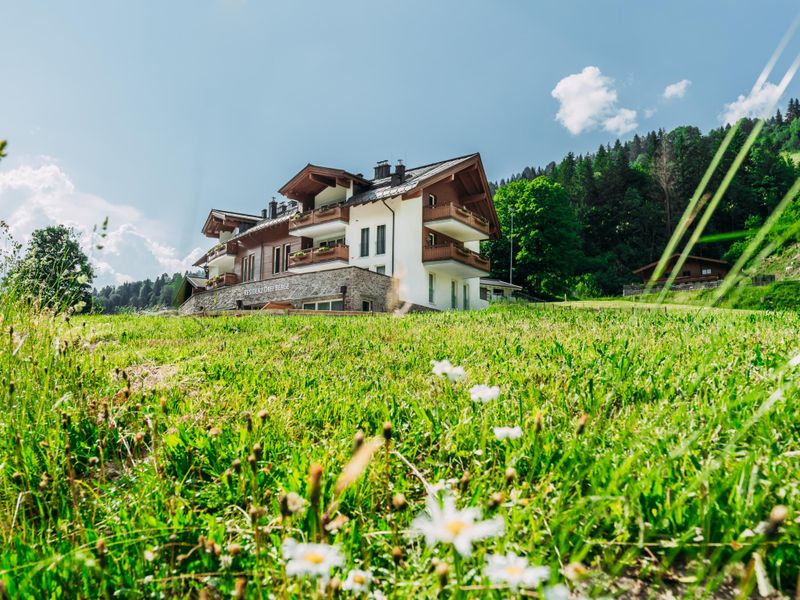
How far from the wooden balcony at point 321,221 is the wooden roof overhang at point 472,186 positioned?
445 cm

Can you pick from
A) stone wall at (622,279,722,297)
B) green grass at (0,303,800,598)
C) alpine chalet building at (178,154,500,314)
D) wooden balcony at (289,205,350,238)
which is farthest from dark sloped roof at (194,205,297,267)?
green grass at (0,303,800,598)

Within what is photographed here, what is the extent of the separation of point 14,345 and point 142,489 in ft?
6.57

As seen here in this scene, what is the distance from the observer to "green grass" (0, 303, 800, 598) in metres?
1.68

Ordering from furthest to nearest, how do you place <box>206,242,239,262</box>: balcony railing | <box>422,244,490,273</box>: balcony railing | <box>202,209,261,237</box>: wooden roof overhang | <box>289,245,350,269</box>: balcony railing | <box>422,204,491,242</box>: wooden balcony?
<box>202,209,261,237</box>: wooden roof overhang
<box>206,242,239,262</box>: balcony railing
<box>289,245,350,269</box>: balcony railing
<box>422,204,491,242</box>: wooden balcony
<box>422,244,490,273</box>: balcony railing

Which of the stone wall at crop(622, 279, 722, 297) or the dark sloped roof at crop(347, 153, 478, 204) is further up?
the dark sloped roof at crop(347, 153, 478, 204)

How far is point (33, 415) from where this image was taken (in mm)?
3057

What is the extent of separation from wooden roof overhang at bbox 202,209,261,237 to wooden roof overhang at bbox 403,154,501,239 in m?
19.6

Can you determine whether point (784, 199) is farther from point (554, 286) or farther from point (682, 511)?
point (554, 286)

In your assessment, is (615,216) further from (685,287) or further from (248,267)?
(248,267)

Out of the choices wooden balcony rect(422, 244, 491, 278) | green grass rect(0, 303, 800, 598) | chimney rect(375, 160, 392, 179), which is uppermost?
chimney rect(375, 160, 392, 179)

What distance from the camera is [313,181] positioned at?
98.3ft

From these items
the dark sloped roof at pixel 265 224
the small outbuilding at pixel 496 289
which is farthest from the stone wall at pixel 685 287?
the dark sloped roof at pixel 265 224

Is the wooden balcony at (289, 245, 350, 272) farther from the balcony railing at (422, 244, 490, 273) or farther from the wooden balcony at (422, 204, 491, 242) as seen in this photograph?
the wooden balcony at (422, 204, 491, 242)

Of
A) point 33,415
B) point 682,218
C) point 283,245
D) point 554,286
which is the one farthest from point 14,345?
point 554,286
